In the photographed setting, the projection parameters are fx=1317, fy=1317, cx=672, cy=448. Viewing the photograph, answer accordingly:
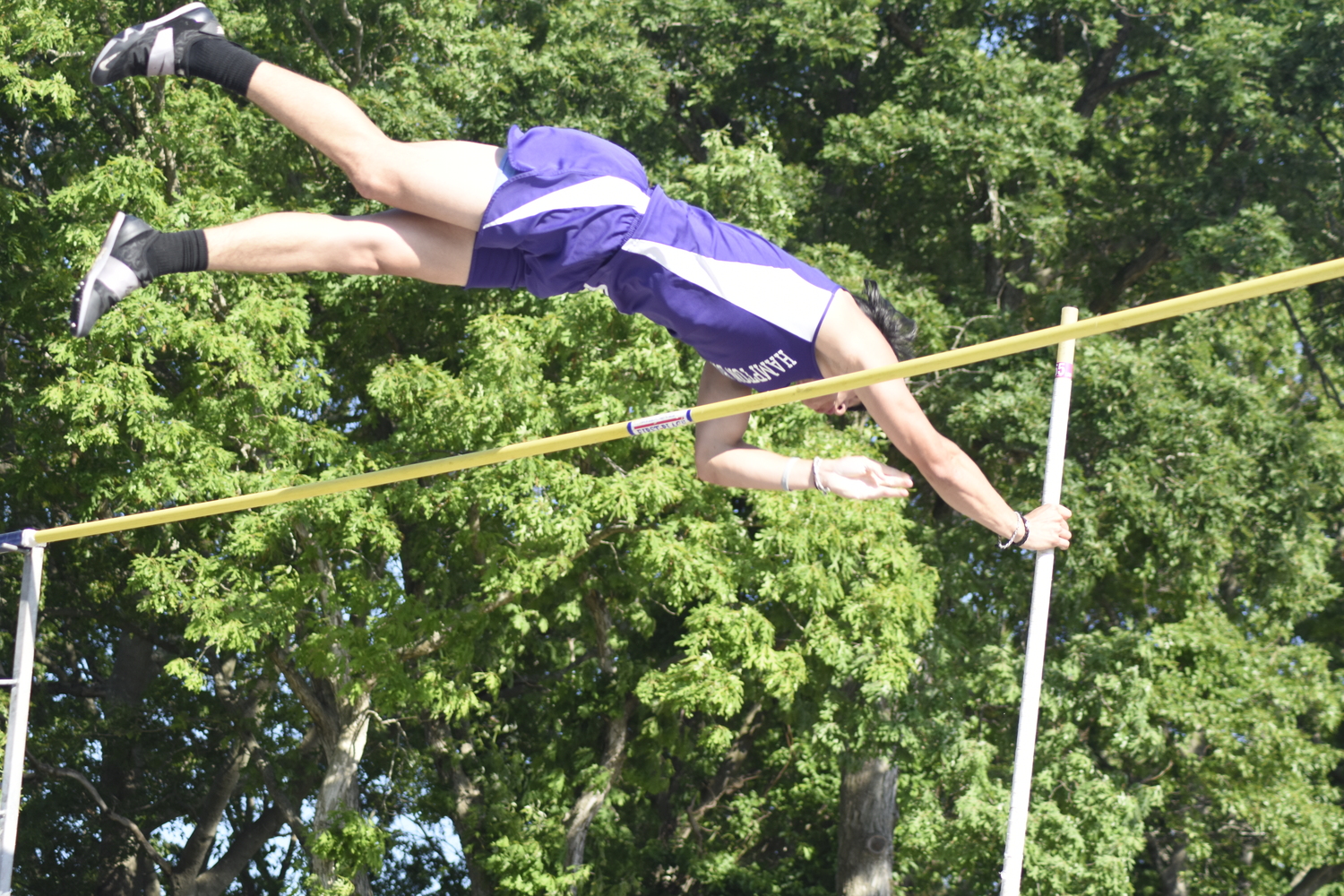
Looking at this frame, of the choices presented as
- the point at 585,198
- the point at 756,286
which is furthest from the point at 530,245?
the point at 756,286

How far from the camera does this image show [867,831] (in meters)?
11.0

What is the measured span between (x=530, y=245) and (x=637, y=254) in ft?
0.79

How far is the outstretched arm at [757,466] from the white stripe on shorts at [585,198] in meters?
0.75

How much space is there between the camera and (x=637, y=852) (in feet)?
40.5

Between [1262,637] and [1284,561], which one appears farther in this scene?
[1262,637]

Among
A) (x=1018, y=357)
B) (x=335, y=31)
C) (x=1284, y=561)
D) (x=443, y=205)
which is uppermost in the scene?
(x=335, y=31)

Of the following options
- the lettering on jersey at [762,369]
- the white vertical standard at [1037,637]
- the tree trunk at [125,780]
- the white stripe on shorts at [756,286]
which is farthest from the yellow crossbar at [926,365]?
the tree trunk at [125,780]

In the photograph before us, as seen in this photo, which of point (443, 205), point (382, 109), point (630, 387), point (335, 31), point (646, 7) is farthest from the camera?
point (646, 7)

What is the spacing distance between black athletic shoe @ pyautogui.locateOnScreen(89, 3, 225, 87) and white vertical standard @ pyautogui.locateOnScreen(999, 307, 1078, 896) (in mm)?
2374

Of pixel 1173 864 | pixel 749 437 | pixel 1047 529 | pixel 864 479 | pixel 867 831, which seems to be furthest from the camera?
pixel 1173 864

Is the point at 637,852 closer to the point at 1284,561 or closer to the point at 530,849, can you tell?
the point at 530,849

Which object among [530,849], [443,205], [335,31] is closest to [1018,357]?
[530,849]

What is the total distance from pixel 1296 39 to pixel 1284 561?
12.6 ft

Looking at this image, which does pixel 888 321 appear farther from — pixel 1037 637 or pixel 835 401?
pixel 1037 637
